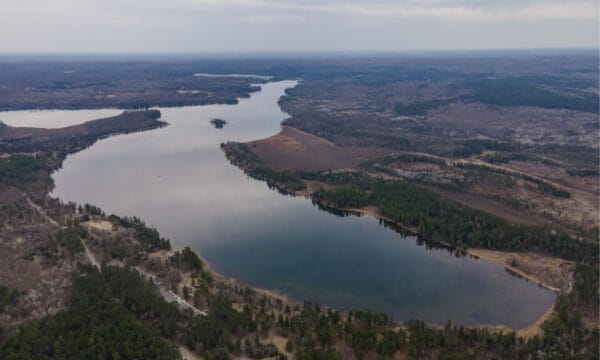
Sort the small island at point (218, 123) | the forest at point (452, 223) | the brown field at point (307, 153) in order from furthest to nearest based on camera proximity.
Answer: the small island at point (218, 123) < the brown field at point (307, 153) < the forest at point (452, 223)

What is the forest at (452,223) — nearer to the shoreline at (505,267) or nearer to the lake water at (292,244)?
the shoreline at (505,267)

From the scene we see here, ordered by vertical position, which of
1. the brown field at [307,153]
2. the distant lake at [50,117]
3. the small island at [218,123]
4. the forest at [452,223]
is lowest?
the forest at [452,223]

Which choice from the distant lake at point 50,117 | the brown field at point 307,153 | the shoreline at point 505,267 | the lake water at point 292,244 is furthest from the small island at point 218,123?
the shoreline at point 505,267

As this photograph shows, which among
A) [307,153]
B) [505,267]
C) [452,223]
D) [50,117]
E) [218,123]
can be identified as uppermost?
[50,117]

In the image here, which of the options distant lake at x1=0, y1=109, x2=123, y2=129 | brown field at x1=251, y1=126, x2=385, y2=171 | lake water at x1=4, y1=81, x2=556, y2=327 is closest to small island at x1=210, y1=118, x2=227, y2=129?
brown field at x1=251, y1=126, x2=385, y2=171

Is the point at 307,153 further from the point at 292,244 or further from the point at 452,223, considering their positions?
the point at 452,223

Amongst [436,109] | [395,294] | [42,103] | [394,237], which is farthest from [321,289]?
[42,103]

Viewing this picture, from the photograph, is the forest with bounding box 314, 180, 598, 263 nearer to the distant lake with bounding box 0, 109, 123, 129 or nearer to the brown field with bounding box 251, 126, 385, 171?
the brown field with bounding box 251, 126, 385, 171

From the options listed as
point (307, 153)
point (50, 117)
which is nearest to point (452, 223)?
point (307, 153)

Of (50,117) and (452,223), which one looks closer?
(452,223)
